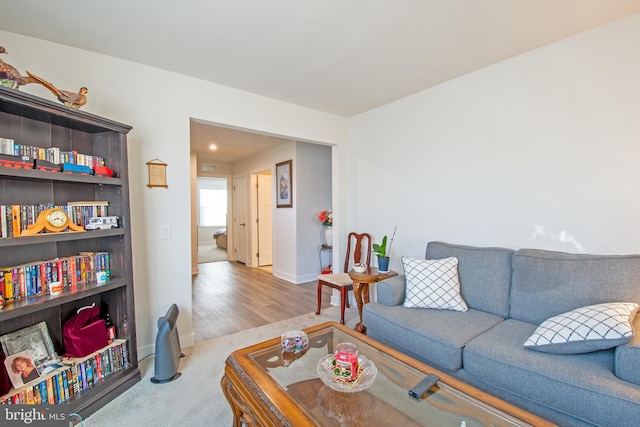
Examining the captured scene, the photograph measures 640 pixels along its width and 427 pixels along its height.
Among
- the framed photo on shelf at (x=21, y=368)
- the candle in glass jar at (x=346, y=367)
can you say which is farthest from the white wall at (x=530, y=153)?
the framed photo on shelf at (x=21, y=368)

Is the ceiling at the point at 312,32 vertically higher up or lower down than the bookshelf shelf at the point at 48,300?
higher up

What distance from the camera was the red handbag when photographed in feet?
5.82

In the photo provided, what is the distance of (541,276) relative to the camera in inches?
74.9

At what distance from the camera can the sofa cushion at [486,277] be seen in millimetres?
2076

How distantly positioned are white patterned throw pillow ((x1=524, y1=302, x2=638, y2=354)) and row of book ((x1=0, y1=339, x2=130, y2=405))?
2.57 metres

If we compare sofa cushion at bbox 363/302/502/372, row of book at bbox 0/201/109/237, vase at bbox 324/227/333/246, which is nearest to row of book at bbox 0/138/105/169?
row of book at bbox 0/201/109/237

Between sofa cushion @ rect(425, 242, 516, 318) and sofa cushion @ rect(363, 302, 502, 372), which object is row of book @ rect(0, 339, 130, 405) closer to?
sofa cushion @ rect(363, 302, 502, 372)

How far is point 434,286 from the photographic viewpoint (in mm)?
2166

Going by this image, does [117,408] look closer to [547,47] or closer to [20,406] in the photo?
[20,406]

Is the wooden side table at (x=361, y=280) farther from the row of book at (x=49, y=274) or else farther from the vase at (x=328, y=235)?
the row of book at (x=49, y=274)

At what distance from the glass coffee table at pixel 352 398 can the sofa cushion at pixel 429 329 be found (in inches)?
16.2

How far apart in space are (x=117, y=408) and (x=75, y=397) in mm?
239

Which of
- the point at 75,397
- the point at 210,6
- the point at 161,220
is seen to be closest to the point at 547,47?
the point at 210,6

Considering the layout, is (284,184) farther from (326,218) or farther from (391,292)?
(391,292)
